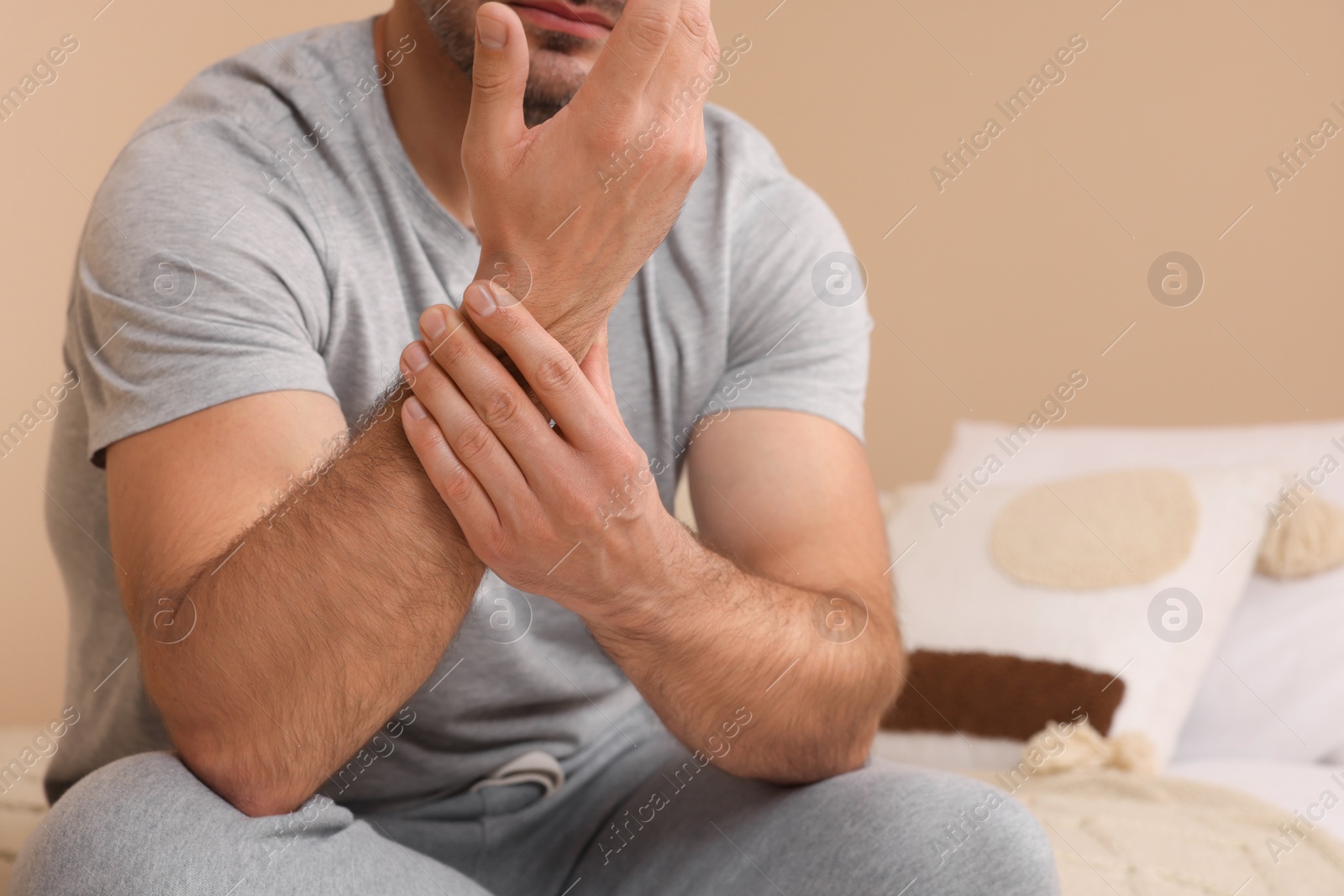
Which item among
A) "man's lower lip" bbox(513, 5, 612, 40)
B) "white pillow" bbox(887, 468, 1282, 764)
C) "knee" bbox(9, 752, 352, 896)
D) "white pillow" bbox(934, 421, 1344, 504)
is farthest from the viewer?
"white pillow" bbox(934, 421, 1344, 504)

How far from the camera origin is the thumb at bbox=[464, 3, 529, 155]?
58cm

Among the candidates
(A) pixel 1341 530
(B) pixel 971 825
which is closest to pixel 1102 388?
(A) pixel 1341 530

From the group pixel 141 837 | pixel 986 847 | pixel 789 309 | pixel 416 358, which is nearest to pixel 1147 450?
pixel 789 309

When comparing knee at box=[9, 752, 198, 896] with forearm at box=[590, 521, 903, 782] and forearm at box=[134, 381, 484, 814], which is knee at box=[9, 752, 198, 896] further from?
forearm at box=[590, 521, 903, 782]

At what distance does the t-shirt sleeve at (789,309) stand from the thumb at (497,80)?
1.28 feet

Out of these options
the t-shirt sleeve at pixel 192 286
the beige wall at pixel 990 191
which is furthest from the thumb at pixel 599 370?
the beige wall at pixel 990 191

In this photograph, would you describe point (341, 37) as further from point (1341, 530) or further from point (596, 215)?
point (1341, 530)

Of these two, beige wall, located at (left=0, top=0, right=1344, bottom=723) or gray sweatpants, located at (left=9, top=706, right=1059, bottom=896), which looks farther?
beige wall, located at (left=0, top=0, right=1344, bottom=723)

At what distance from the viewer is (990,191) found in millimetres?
1929

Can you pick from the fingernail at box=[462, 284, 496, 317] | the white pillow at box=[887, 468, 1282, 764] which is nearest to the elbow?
the fingernail at box=[462, 284, 496, 317]

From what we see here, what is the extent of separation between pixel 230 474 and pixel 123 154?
32cm

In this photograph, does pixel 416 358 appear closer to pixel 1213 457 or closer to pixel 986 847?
pixel 986 847

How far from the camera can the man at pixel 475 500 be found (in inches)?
24.2

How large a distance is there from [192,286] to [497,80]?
11.4 inches
